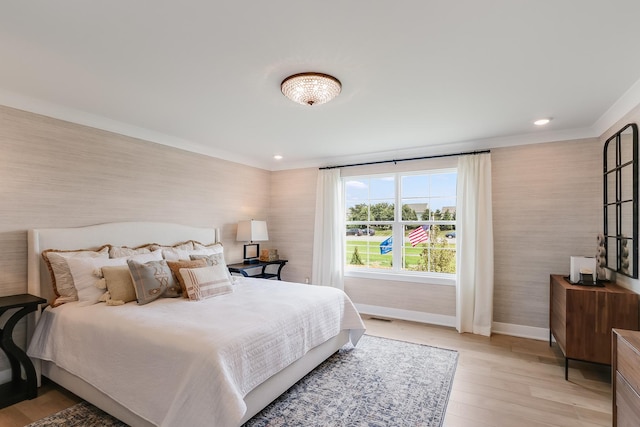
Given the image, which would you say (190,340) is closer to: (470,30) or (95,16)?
(95,16)

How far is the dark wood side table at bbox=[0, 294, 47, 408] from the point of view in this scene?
241 cm

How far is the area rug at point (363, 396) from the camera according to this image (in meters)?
2.24

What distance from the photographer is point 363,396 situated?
8.39 ft

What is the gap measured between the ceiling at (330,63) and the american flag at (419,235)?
157 centimetres

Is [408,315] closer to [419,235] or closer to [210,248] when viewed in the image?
[419,235]

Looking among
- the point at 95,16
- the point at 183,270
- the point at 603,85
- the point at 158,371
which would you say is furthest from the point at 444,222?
the point at 95,16

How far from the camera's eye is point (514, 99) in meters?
2.79

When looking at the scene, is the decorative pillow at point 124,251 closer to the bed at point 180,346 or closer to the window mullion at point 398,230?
the bed at point 180,346

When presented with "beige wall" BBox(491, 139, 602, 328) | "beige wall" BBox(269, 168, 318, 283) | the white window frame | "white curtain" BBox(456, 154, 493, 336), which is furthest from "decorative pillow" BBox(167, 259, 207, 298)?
"beige wall" BBox(491, 139, 602, 328)

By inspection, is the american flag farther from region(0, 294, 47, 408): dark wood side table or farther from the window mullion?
region(0, 294, 47, 408): dark wood side table

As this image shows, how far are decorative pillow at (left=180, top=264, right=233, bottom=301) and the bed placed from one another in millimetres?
82

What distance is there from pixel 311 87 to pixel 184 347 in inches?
77.3

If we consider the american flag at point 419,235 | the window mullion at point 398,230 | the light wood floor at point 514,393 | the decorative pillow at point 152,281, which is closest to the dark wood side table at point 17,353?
the light wood floor at point 514,393

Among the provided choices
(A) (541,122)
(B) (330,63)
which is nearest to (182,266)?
(B) (330,63)
